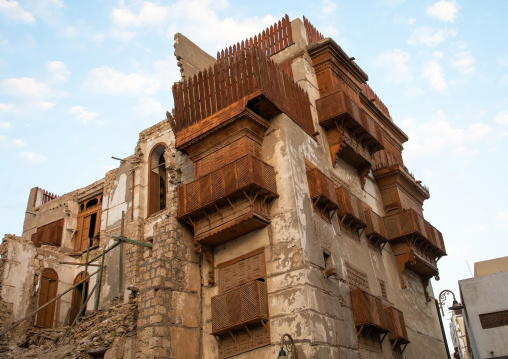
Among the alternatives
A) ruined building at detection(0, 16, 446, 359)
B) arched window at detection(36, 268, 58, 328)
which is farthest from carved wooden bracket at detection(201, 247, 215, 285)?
arched window at detection(36, 268, 58, 328)

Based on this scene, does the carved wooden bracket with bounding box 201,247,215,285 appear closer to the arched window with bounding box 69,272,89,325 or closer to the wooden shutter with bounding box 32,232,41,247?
the arched window with bounding box 69,272,89,325

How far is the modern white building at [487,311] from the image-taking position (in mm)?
18469

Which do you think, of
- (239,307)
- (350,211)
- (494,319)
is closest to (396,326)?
(494,319)

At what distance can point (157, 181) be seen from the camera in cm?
2533

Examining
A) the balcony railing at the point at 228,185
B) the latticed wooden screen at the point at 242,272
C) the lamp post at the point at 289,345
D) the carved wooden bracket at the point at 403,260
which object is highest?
the balcony railing at the point at 228,185

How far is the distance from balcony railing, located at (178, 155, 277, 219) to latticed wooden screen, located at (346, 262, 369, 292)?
4050mm

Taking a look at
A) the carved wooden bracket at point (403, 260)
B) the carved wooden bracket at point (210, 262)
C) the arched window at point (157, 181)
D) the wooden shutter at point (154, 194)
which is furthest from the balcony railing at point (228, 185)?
the arched window at point (157, 181)

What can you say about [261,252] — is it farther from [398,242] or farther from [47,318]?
[47,318]

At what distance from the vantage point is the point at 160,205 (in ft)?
82.6

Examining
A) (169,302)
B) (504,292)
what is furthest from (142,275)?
(504,292)

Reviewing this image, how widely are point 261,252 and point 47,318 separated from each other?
13767mm

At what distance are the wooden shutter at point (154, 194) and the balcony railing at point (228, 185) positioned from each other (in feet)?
28.0

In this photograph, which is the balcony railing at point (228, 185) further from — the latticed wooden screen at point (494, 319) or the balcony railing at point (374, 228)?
the latticed wooden screen at point (494, 319)

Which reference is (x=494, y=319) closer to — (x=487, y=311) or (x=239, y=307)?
(x=487, y=311)
